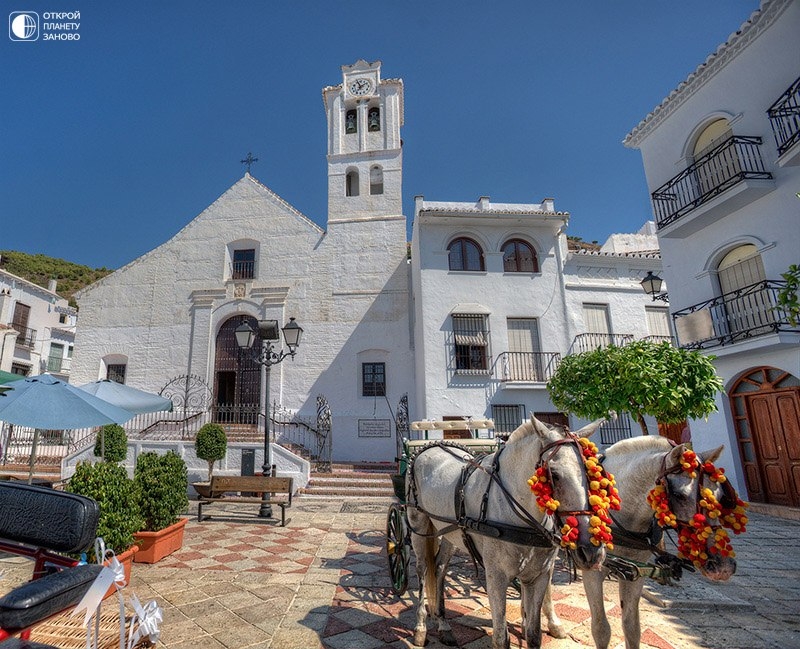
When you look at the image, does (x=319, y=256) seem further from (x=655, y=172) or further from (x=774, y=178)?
(x=774, y=178)

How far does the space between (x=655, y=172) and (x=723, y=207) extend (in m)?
3.03

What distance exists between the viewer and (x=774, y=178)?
9867 millimetres

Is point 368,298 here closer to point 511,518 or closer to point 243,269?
point 243,269

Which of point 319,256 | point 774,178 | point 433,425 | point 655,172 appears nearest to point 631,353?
point 433,425

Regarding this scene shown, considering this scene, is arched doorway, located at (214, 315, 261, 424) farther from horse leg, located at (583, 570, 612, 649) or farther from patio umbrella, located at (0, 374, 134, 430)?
horse leg, located at (583, 570, 612, 649)

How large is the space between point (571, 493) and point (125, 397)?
28.0 ft

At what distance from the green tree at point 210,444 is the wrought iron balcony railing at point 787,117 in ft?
53.4

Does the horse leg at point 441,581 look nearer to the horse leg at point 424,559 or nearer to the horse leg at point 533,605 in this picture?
the horse leg at point 424,559

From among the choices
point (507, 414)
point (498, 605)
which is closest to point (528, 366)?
point (507, 414)

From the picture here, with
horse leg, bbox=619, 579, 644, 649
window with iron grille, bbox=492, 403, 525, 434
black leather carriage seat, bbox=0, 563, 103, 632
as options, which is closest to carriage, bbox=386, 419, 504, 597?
horse leg, bbox=619, 579, 644, 649

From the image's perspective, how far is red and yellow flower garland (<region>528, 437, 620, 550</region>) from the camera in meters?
2.57

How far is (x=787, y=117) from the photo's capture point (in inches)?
369

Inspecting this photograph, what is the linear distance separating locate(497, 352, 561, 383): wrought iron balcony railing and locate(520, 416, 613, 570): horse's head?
12.6 m

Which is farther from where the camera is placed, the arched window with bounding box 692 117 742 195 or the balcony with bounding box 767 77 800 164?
the arched window with bounding box 692 117 742 195
